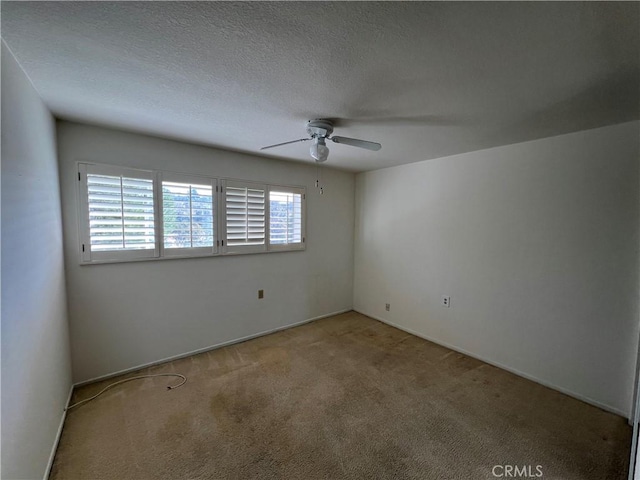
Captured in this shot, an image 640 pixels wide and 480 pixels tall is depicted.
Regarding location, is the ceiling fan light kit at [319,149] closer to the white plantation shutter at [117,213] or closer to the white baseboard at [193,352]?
the white plantation shutter at [117,213]

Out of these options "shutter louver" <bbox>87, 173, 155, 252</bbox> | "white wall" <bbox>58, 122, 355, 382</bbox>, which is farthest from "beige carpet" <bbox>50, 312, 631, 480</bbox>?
"shutter louver" <bbox>87, 173, 155, 252</bbox>

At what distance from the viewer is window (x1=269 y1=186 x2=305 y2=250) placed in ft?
11.7

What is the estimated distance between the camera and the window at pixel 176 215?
Answer: 2410mm

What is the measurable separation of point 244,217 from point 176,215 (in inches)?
29.6

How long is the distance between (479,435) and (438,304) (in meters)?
1.62

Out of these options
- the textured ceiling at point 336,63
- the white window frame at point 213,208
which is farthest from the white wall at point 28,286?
the white window frame at point 213,208

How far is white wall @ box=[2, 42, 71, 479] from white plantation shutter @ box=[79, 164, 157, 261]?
0.32m

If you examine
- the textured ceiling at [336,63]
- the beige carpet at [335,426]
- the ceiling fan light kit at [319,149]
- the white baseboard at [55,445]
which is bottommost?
the beige carpet at [335,426]

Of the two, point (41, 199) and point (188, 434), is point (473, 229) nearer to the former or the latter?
point (188, 434)

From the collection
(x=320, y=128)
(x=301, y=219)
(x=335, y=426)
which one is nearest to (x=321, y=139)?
(x=320, y=128)

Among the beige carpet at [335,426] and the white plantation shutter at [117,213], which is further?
the white plantation shutter at [117,213]

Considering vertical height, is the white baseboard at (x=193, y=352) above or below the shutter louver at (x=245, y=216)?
below

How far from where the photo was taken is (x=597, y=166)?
7.29 feet

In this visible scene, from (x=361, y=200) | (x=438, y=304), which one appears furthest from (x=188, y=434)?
(x=361, y=200)
